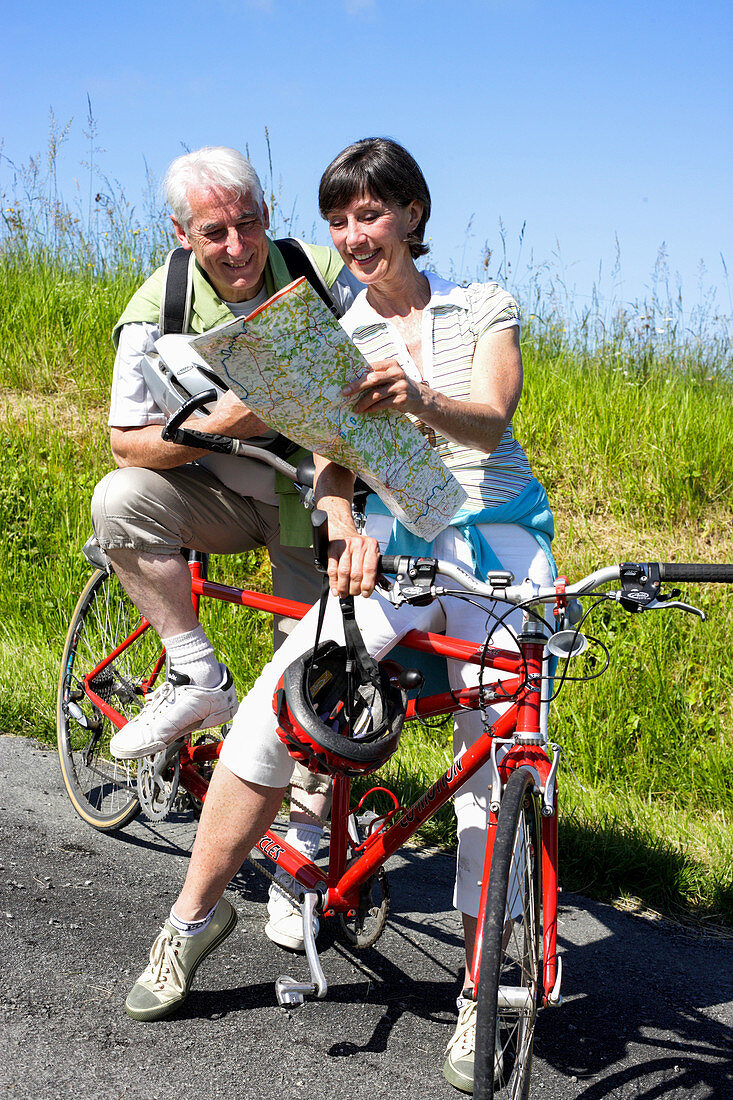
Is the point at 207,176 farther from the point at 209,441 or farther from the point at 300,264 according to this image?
the point at 209,441

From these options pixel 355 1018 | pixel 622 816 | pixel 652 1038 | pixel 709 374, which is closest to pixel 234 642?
pixel 622 816

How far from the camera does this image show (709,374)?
766cm

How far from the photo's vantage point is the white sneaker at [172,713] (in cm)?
332

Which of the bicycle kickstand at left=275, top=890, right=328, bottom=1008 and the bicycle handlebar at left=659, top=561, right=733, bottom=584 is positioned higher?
the bicycle handlebar at left=659, top=561, right=733, bottom=584

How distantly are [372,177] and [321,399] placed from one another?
89 centimetres

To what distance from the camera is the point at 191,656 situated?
3.32 meters

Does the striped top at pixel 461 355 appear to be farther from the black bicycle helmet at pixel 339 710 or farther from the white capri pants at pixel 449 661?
the black bicycle helmet at pixel 339 710

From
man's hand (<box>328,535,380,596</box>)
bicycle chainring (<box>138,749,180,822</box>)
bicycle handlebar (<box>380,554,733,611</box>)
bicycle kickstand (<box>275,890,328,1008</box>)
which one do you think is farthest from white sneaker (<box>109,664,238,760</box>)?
bicycle handlebar (<box>380,554,733,611</box>)

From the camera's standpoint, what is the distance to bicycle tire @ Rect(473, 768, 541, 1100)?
2.03 meters

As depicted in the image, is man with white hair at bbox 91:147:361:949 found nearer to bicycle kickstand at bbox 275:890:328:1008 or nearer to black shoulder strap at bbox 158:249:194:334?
black shoulder strap at bbox 158:249:194:334

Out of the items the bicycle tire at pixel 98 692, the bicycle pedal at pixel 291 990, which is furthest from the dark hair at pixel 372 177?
the bicycle pedal at pixel 291 990

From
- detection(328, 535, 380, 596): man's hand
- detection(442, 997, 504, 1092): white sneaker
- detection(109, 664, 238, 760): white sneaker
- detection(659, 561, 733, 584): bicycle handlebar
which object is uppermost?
detection(659, 561, 733, 584): bicycle handlebar

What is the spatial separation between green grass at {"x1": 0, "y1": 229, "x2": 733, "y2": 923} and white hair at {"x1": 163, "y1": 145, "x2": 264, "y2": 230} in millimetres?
2619

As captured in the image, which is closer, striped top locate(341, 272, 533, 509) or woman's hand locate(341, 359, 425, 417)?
woman's hand locate(341, 359, 425, 417)
